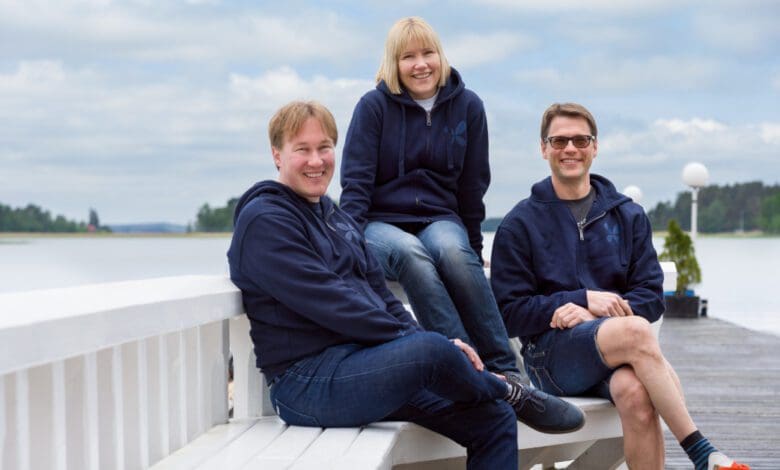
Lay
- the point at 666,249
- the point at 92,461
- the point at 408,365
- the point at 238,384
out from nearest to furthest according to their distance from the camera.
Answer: the point at 92,461
the point at 408,365
the point at 238,384
the point at 666,249

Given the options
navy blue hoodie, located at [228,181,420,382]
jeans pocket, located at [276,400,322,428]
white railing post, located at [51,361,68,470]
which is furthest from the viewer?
jeans pocket, located at [276,400,322,428]

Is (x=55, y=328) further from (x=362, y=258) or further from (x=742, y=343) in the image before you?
(x=742, y=343)

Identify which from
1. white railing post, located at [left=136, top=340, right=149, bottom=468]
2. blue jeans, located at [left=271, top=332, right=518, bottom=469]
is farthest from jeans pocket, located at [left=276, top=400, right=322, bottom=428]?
white railing post, located at [left=136, top=340, right=149, bottom=468]

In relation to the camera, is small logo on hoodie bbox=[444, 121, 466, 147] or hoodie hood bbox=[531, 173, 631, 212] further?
small logo on hoodie bbox=[444, 121, 466, 147]

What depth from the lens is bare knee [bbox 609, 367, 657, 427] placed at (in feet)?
9.12

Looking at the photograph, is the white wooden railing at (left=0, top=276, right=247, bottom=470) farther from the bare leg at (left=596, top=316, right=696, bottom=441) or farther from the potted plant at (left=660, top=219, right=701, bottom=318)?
the potted plant at (left=660, top=219, right=701, bottom=318)

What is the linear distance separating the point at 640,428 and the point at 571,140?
0.90m

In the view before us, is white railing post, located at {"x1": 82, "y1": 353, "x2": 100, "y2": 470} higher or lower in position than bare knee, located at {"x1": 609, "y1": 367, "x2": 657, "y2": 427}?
higher

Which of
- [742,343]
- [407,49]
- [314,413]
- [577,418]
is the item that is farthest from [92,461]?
[742,343]

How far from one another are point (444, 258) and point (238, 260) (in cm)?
90

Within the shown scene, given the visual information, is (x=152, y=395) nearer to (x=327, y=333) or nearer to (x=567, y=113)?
(x=327, y=333)

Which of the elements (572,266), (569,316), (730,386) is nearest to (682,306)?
(730,386)

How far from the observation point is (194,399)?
248 centimetres

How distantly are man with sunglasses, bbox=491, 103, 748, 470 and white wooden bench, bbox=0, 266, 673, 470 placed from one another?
0.57 feet
